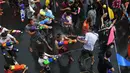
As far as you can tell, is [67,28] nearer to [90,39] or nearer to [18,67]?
[90,39]

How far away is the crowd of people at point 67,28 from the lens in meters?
11.3

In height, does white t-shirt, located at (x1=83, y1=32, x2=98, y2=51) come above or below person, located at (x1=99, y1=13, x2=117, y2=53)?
below

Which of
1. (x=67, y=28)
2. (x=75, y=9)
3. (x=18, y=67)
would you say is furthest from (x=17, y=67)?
(x=75, y=9)

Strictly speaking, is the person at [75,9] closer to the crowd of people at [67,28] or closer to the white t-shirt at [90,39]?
the crowd of people at [67,28]

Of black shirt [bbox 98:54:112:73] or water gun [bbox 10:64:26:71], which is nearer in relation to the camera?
black shirt [bbox 98:54:112:73]

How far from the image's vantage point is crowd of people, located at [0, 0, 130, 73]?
1127 cm

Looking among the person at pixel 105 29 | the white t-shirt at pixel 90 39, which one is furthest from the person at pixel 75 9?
the white t-shirt at pixel 90 39

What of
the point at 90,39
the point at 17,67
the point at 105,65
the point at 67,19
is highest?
the point at 67,19

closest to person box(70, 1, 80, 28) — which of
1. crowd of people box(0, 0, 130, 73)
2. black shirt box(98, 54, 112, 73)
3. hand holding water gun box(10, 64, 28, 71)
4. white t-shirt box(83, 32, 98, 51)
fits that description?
crowd of people box(0, 0, 130, 73)

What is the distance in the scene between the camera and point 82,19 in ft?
47.1

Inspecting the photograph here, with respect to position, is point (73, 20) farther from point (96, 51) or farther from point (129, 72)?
point (129, 72)

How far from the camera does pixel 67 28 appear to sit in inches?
534

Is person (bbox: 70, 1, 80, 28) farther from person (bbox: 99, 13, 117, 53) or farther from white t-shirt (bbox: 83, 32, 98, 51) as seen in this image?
white t-shirt (bbox: 83, 32, 98, 51)

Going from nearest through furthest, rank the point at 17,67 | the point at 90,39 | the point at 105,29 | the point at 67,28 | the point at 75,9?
the point at 90,39, the point at 17,67, the point at 105,29, the point at 75,9, the point at 67,28
